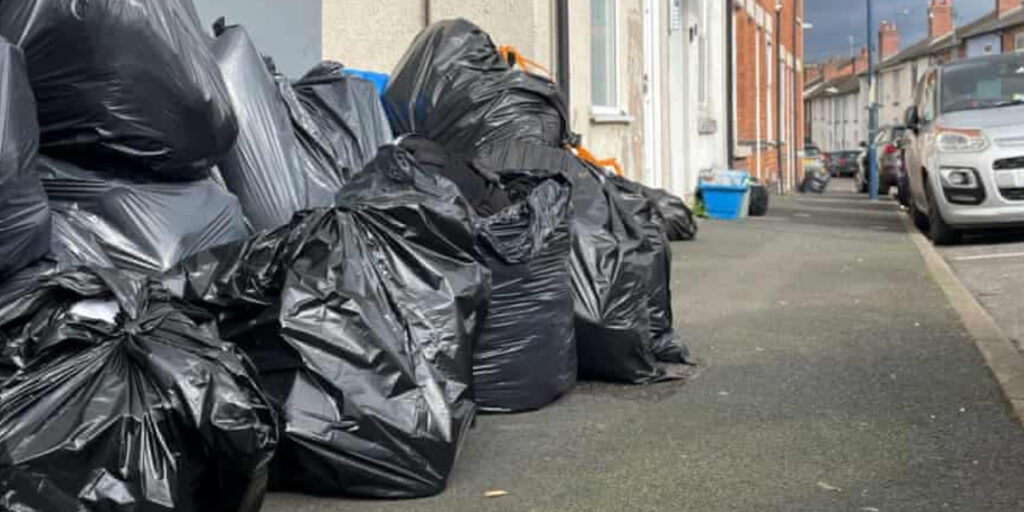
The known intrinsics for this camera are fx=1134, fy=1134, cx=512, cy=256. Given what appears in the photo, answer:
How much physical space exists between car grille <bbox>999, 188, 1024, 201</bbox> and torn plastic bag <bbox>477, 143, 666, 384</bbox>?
20.4 feet

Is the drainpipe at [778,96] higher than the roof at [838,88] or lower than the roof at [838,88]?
lower

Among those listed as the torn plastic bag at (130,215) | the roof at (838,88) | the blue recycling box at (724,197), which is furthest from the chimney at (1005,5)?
the torn plastic bag at (130,215)

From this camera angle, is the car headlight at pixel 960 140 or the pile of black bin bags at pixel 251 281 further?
the car headlight at pixel 960 140

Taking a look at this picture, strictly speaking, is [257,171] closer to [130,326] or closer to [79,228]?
[79,228]

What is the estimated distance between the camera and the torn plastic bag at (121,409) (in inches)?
95.7

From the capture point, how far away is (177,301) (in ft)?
10.00

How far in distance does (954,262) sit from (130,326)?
825cm

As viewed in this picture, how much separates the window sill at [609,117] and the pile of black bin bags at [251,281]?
5227 millimetres

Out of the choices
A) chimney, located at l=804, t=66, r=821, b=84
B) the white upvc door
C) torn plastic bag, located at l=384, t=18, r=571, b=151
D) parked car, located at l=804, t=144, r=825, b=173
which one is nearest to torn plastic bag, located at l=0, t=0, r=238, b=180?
torn plastic bag, located at l=384, t=18, r=571, b=151

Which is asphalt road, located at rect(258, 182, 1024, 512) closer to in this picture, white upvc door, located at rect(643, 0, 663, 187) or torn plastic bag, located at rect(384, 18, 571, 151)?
torn plastic bag, located at rect(384, 18, 571, 151)

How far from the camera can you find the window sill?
10.3 m

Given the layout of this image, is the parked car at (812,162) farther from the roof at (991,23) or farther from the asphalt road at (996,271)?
the asphalt road at (996,271)

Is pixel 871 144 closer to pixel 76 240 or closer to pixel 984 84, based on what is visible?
pixel 984 84

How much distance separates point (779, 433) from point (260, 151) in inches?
82.2
